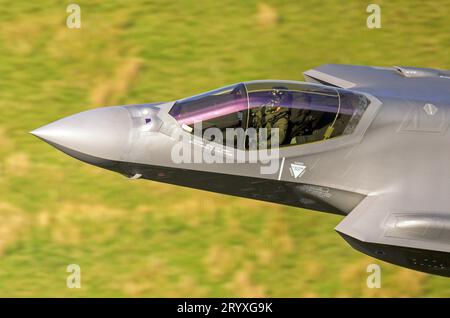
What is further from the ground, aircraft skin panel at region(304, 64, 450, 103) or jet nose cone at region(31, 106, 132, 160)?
aircraft skin panel at region(304, 64, 450, 103)

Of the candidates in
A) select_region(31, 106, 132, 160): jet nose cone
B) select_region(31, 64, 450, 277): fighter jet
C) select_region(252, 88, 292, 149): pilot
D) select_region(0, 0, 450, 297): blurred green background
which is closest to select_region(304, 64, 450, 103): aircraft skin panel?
select_region(31, 64, 450, 277): fighter jet

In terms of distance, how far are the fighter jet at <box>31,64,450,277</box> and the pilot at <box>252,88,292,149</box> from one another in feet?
0.05

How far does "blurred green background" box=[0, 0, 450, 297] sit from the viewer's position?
47.2 ft

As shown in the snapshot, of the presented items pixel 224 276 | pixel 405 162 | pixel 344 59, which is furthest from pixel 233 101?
pixel 344 59

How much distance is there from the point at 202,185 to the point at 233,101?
1.38 metres

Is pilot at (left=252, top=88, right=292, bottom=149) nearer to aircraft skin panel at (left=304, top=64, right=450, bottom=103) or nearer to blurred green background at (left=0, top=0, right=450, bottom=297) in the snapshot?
aircraft skin panel at (left=304, top=64, right=450, bottom=103)

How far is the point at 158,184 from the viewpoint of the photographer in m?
15.3

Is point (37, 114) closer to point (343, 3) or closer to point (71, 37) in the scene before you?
point (71, 37)

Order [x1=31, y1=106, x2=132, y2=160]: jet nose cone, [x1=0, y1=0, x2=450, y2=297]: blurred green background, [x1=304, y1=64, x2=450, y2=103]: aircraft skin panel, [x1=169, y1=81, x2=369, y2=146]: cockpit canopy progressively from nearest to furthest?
[x1=31, y1=106, x2=132, y2=160]: jet nose cone, [x1=169, y1=81, x2=369, y2=146]: cockpit canopy, [x1=304, y1=64, x2=450, y2=103]: aircraft skin panel, [x1=0, y1=0, x2=450, y2=297]: blurred green background

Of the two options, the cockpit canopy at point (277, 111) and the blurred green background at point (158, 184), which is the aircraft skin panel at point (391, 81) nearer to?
the cockpit canopy at point (277, 111)

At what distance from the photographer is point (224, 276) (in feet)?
47.2

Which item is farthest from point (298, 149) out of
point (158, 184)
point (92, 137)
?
point (158, 184)

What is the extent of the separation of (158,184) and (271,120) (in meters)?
4.63

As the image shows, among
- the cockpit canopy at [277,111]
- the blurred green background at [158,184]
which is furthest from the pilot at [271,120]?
the blurred green background at [158,184]
